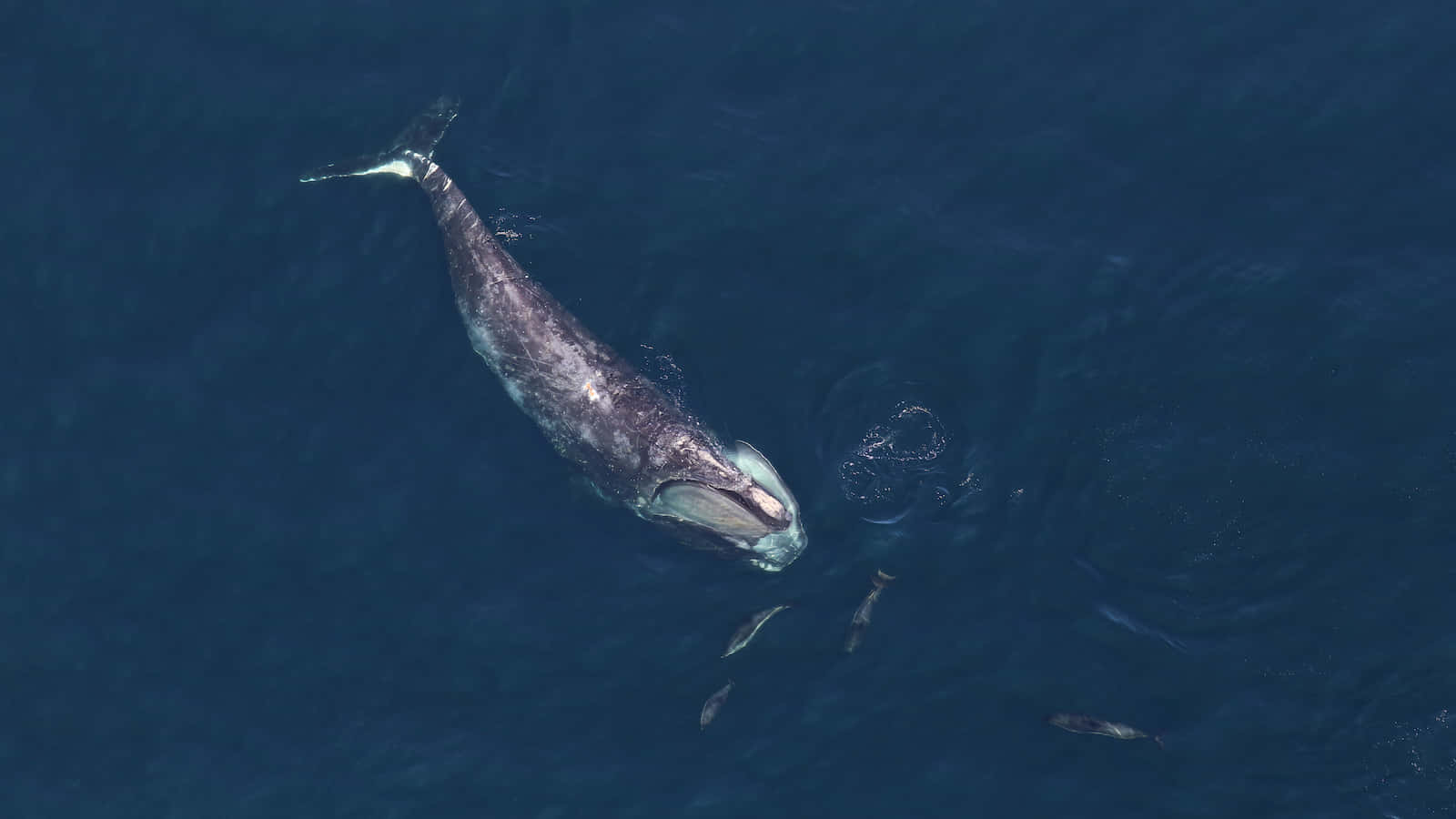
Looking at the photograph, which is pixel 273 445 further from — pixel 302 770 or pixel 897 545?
pixel 897 545

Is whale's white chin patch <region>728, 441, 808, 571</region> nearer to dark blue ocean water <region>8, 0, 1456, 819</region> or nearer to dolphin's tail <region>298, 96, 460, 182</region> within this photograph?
dark blue ocean water <region>8, 0, 1456, 819</region>

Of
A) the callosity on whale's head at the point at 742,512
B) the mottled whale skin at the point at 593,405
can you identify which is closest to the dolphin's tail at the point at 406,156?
the mottled whale skin at the point at 593,405

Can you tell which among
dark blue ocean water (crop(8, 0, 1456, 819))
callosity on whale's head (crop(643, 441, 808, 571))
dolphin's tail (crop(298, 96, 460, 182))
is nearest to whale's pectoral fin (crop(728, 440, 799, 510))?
callosity on whale's head (crop(643, 441, 808, 571))

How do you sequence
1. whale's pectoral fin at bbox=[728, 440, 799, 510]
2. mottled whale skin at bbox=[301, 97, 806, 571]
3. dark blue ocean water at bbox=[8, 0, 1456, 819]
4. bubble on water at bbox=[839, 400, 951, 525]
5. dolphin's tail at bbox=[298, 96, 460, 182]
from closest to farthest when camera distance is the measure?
dark blue ocean water at bbox=[8, 0, 1456, 819] < bubble on water at bbox=[839, 400, 951, 525] < mottled whale skin at bbox=[301, 97, 806, 571] < whale's pectoral fin at bbox=[728, 440, 799, 510] < dolphin's tail at bbox=[298, 96, 460, 182]

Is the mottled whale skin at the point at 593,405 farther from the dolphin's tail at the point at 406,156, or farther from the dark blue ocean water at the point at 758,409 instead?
the dark blue ocean water at the point at 758,409

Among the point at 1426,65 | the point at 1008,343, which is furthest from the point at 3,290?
the point at 1426,65

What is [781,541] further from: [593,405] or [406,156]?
[406,156]
